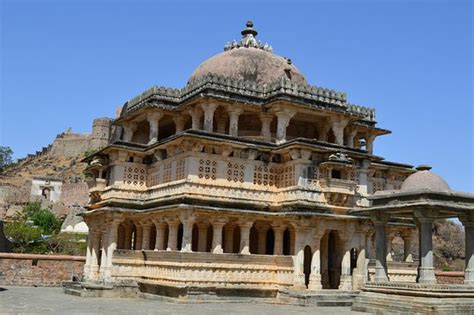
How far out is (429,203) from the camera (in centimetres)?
1903

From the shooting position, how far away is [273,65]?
32.2 metres

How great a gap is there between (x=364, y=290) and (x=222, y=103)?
11709 millimetres

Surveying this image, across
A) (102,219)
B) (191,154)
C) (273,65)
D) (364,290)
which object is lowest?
(364,290)

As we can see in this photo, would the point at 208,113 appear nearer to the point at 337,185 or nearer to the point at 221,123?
the point at 221,123

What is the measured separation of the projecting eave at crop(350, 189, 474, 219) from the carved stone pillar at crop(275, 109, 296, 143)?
26.8ft

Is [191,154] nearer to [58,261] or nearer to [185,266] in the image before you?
[185,266]

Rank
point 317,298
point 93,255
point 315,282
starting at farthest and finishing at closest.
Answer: point 93,255
point 315,282
point 317,298

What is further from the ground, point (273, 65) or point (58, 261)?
point (273, 65)

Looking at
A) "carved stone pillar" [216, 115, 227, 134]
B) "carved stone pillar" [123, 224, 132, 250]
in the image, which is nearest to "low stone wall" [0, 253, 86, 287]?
"carved stone pillar" [123, 224, 132, 250]

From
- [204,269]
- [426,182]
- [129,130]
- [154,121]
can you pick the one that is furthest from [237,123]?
[426,182]

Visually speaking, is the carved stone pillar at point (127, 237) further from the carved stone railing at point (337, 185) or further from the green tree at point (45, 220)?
the green tree at point (45, 220)

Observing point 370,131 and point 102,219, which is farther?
point 370,131

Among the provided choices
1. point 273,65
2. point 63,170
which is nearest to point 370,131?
point 273,65

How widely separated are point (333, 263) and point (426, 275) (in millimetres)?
9521
